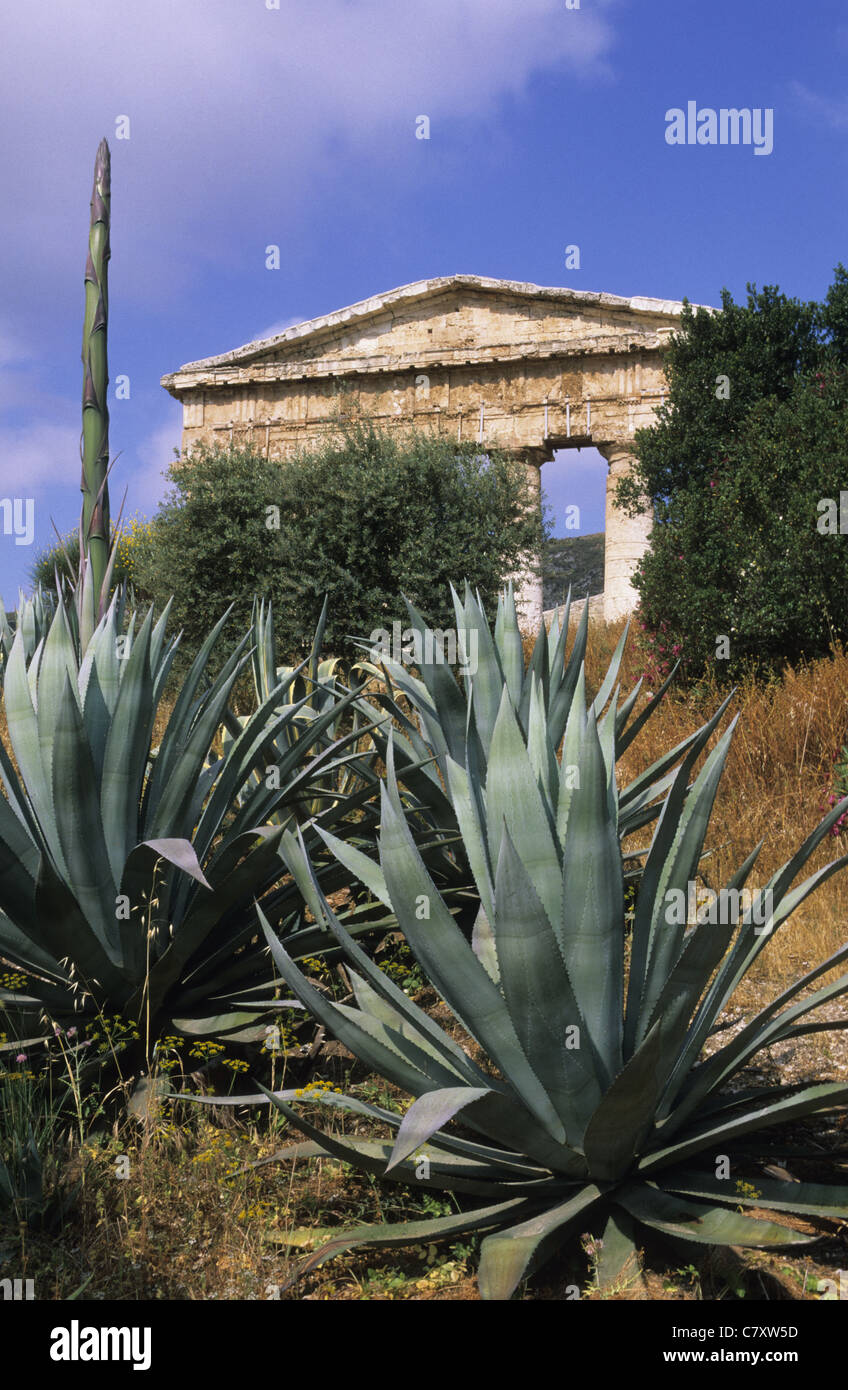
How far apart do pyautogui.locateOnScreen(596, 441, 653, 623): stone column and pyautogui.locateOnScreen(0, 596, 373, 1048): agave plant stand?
14.6 m

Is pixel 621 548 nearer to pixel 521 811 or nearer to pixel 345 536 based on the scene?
pixel 345 536

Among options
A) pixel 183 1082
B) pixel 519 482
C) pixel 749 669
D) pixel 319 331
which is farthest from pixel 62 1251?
pixel 319 331

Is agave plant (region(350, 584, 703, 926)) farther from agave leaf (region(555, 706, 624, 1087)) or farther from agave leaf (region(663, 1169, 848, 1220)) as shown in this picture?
agave leaf (region(663, 1169, 848, 1220))

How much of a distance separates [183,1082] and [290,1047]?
32 cm

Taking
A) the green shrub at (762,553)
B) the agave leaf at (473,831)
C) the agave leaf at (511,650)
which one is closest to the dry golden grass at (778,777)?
the green shrub at (762,553)

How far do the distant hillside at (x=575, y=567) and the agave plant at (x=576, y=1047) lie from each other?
10738 mm

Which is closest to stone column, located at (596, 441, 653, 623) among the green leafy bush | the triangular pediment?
the triangular pediment

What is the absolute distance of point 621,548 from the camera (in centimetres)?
1822

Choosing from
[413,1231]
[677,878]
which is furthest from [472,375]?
[413,1231]

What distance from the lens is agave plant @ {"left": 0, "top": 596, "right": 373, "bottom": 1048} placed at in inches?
102

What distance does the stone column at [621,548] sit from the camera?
17.6 m

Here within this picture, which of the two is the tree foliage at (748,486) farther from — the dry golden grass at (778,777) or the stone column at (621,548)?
the stone column at (621,548)
